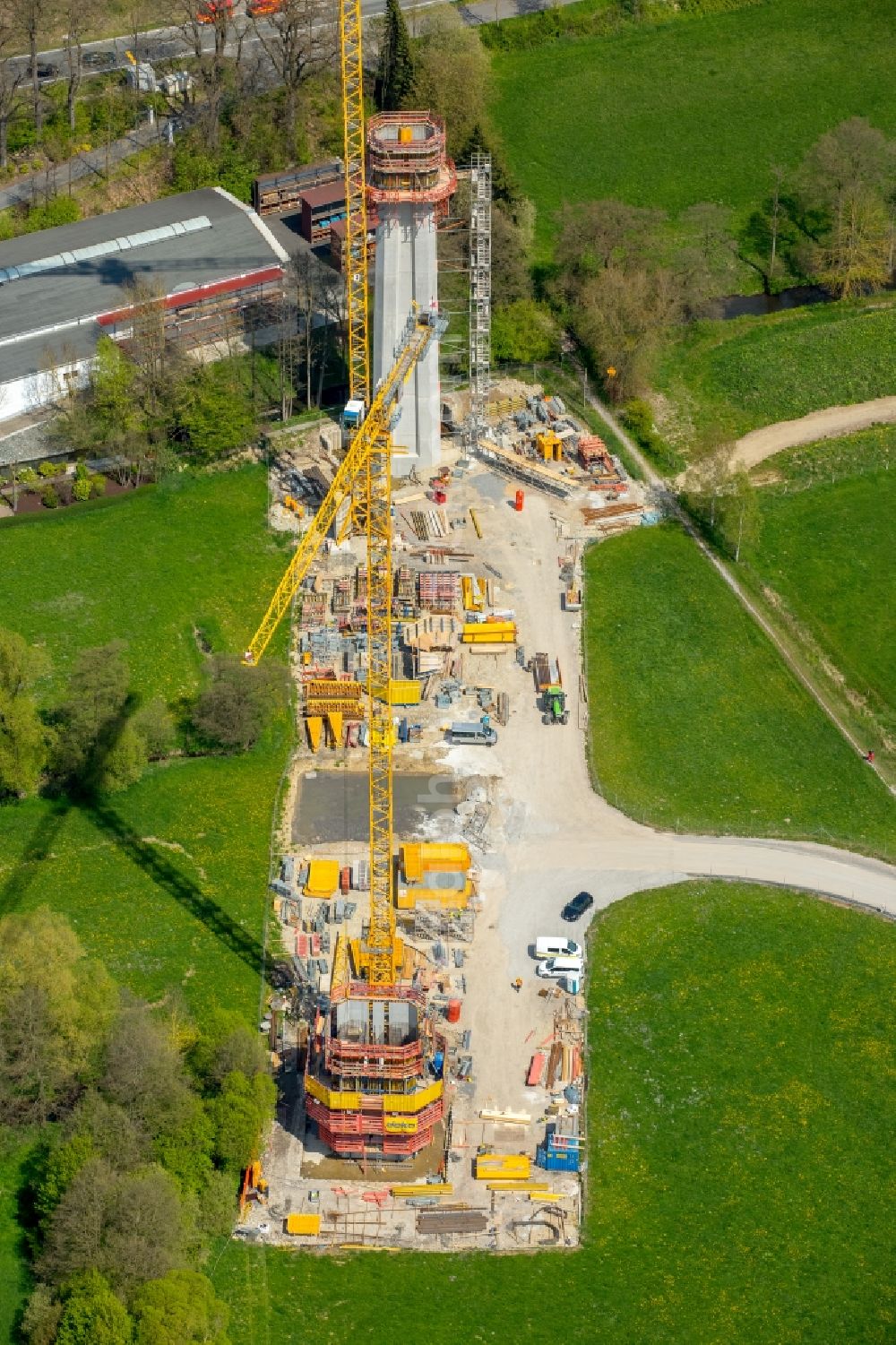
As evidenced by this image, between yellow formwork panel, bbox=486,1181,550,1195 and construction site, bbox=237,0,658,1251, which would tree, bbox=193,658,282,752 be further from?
yellow formwork panel, bbox=486,1181,550,1195

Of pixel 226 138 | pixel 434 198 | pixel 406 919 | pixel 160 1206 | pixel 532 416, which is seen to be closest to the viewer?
pixel 160 1206

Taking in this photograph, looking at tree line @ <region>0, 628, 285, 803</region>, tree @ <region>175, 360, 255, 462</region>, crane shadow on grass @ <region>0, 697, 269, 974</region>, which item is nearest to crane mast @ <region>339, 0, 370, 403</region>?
tree @ <region>175, 360, 255, 462</region>

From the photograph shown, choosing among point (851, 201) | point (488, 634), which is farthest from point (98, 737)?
point (851, 201)

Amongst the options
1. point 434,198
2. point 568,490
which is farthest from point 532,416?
point 434,198

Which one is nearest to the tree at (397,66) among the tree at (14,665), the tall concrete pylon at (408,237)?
the tall concrete pylon at (408,237)

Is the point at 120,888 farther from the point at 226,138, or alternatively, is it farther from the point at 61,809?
the point at 226,138

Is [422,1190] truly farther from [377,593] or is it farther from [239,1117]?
[377,593]
